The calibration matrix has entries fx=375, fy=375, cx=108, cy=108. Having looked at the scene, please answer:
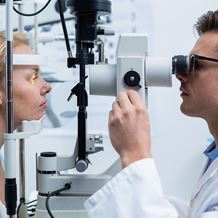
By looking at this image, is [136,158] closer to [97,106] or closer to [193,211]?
[193,211]

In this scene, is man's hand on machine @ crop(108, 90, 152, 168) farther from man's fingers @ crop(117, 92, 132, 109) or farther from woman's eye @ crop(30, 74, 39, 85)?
woman's eye @ crop(30, 74, 39, 85)

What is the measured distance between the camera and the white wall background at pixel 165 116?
91.4 inches

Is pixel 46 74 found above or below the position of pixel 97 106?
above

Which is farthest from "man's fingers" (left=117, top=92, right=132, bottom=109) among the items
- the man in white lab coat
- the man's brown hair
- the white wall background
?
the white wall background

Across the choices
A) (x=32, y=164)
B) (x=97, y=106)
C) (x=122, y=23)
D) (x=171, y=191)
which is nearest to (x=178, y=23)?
(x=122, y=23)

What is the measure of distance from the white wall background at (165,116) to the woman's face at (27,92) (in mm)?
959

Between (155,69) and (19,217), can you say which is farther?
(19,217)

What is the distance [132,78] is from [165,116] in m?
1.48

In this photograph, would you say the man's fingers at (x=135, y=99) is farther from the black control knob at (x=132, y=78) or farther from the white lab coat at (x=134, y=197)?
the white lab coat at (x=134, y=197)

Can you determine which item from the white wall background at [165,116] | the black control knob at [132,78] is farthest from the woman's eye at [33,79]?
the white wall background at [165,116]

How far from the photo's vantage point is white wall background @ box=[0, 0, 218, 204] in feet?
7.62

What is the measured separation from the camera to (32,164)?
2330 millimetres

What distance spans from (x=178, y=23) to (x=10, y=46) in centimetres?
167

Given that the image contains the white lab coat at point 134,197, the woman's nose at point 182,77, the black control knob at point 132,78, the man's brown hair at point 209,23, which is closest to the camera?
the white lab coat at point 134,197
